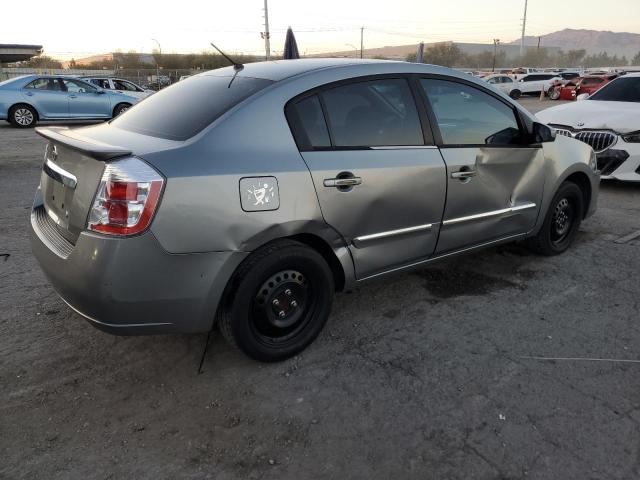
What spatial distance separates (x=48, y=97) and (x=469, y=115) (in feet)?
47.5

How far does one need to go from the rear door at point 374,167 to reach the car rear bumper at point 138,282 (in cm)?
72

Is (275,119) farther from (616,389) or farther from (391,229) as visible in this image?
(616,389)

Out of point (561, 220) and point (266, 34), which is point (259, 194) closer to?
point (561, 220)

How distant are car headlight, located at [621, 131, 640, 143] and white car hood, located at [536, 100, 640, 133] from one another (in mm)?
53

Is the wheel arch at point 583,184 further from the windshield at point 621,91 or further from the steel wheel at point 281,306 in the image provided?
the windshield at point 621,91

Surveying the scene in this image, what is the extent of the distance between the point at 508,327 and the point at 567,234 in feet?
6.15

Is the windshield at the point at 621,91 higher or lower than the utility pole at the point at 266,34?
lower

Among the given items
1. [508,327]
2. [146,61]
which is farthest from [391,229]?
[146,61]

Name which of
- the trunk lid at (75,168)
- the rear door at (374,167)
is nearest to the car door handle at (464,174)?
the rear door at (374,167)

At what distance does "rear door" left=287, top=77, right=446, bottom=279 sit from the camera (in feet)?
9.45

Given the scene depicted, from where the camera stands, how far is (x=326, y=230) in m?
2.90

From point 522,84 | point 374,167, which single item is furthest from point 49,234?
point 522,84

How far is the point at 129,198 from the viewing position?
2342 millimetres

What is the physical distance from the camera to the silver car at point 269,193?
240cm
